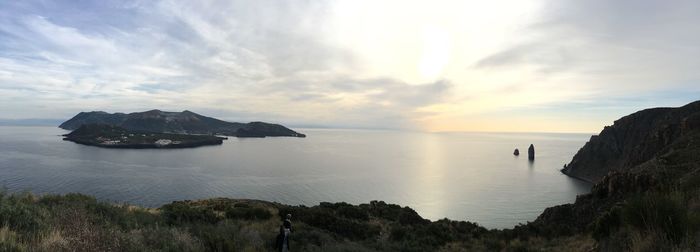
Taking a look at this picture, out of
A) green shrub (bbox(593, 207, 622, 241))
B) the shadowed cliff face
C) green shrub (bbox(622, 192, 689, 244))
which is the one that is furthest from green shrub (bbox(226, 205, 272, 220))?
the shadowed cliff face

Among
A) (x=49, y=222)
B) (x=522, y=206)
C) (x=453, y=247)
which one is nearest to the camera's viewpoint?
(x=49, y=222)

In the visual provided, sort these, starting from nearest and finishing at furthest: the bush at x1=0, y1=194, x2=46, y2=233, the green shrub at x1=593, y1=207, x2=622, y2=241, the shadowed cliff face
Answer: the bush at x1=0, y1=194, x2=46, y2=233, the green shrub at x1=593, y1=207, x2=622, y2=241, the shadowed cliff face

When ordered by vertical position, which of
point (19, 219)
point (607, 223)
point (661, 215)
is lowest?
point (607, 223)

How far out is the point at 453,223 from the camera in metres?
27.0

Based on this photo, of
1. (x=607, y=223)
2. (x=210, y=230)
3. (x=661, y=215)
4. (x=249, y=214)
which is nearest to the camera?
(x=661, y=215)

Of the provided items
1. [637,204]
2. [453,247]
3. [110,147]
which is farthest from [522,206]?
[110,147]

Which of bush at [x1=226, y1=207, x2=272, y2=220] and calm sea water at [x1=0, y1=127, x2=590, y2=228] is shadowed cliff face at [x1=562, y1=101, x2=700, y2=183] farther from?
bush at [x1=226, y1=207, x2=272, y2=220]

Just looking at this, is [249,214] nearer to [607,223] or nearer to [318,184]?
[607,223]

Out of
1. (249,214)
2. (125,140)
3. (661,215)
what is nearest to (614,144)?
(249,214)

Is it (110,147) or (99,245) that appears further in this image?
(110,147)

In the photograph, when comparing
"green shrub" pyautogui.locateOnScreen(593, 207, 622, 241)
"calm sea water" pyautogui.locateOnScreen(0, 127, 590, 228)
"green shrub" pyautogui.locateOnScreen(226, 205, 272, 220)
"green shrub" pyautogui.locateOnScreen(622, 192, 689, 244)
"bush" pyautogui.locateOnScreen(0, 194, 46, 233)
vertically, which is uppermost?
"green shrub" pyautogui.locateOnScreen(622, 192, 689, 244)

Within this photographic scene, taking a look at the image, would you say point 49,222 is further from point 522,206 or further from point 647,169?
point 522,206

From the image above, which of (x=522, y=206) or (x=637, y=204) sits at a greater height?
(x=637, y=204)

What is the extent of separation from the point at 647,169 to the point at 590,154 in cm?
8518
